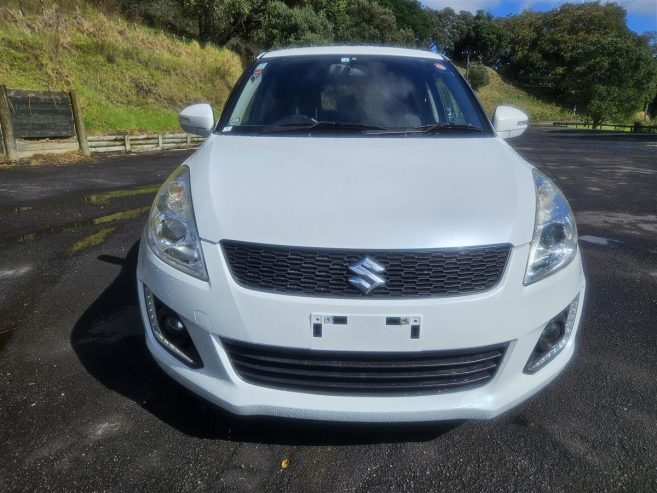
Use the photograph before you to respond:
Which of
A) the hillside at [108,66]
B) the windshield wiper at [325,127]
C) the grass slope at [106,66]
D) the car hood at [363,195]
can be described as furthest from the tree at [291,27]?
the car hood at [363,195]

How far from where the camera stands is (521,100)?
2798 inches

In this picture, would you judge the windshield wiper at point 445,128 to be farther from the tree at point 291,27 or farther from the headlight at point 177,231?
the tree at point 291,27

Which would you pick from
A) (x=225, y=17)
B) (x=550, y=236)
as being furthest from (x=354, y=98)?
(x=225, y=17)

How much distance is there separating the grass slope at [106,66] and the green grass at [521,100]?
5030 cm

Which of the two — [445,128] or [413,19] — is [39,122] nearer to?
[445,128]

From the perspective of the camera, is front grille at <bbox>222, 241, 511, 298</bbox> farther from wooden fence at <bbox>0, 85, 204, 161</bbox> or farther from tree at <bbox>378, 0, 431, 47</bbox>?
tree at <bbox>378, 0, 431, 47</bbox>

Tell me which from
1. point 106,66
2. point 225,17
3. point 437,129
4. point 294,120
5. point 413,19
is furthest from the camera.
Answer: point 413,19

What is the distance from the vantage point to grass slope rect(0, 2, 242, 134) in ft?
52.4

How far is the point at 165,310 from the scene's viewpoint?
1943 mm

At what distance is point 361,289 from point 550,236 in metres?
0.85

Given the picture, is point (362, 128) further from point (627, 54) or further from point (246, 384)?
point (627, 54)

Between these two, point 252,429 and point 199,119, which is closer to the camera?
point 252,429

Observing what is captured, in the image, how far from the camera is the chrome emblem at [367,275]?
170cm

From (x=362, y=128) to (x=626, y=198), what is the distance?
20.5 feet
